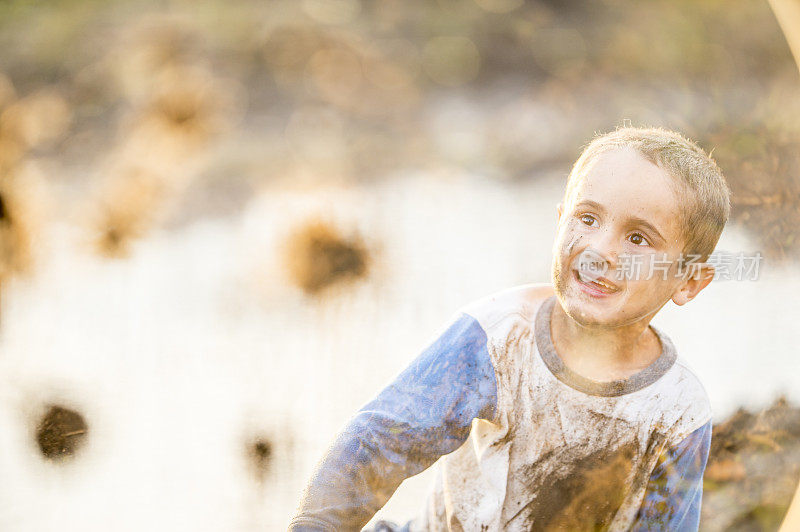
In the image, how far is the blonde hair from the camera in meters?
1.47

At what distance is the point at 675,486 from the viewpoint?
5.13 feet

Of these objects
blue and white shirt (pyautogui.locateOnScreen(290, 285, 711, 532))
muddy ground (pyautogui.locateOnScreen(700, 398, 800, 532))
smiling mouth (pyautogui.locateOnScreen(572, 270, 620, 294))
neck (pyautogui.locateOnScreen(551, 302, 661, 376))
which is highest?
smiling mouth (pyautogui.locateOnScreen(572, 270, 620, 294))

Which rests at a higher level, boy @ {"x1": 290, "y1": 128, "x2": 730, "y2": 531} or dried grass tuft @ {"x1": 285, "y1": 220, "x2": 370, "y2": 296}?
dried grass tuft @ {"x1": 285, "y1": 220, "x2": 370, "y2": 296}

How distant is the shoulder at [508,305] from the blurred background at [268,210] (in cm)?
2

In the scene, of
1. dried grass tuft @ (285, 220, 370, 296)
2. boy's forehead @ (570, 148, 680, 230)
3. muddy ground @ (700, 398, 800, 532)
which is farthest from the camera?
muddy ground @ (700, 398, 800, 532)

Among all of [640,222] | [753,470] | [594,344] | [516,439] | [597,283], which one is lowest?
[753,470]

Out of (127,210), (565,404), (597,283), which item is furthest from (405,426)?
(127,210)

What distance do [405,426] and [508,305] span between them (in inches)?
13.7

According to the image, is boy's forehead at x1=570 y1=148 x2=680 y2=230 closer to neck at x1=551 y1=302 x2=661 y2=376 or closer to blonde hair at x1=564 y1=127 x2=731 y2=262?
blonde hair at x1=564 y1=127 x2=731 y2=262

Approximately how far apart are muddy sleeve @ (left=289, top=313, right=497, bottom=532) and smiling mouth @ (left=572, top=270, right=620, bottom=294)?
0.24 m

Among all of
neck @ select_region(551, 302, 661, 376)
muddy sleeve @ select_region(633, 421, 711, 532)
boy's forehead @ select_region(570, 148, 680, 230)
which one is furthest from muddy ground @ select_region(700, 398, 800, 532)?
boy's forehead @ select_region(570, 148, 680, 230)

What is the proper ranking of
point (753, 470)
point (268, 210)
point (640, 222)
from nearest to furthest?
1. point (640, 222)
2. point (268, 210)
3. point (753, 470)

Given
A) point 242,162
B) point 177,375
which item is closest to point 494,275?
point 242,162

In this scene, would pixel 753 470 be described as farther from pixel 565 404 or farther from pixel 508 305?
pixel 508 305
